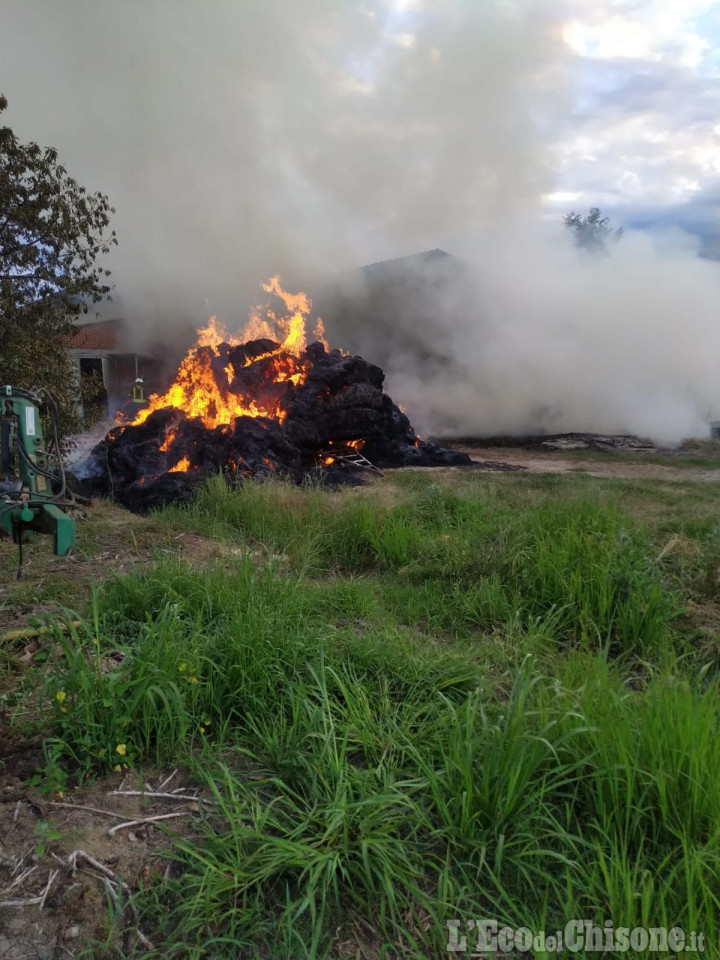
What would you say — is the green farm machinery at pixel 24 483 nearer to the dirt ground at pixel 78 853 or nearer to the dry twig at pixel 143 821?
the dirt ground at pixel 78 853

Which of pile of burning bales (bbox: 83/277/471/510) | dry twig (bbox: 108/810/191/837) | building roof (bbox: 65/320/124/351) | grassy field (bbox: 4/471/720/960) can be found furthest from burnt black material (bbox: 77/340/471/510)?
building roof (bbox: 65/320/124/351)

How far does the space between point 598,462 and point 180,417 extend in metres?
7.78

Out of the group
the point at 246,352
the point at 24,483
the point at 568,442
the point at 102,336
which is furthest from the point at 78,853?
the point at 102,336

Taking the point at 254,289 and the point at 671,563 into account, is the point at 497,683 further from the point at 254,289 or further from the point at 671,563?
the point at 254,289

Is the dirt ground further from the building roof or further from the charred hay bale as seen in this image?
the building roof

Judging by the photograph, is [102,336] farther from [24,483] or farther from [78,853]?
[78,853]

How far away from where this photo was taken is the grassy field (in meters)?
1.83

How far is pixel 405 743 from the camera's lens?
251cm

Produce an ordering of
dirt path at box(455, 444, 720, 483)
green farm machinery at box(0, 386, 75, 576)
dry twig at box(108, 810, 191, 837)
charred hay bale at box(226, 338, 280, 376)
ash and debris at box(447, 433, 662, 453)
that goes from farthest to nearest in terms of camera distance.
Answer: ash and debris at box(447, 433, 662, 453) < charred hay bale at box(226, 338, 280, 376) < dirt path at box(455, 444, 720, 483) < green farm machinery at box(0, 386, 75, 576) < dry twig at box(108, 810, 191, 837)

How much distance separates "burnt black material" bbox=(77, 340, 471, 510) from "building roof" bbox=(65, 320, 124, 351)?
8642 mm

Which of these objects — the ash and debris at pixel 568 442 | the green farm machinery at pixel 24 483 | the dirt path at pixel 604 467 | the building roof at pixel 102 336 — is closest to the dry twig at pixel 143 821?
the green farm machinery at pixel 24 483

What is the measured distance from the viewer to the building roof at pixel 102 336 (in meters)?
19.3

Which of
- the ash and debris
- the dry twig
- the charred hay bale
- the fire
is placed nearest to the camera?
the dry twig

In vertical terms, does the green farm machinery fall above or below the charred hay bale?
below
